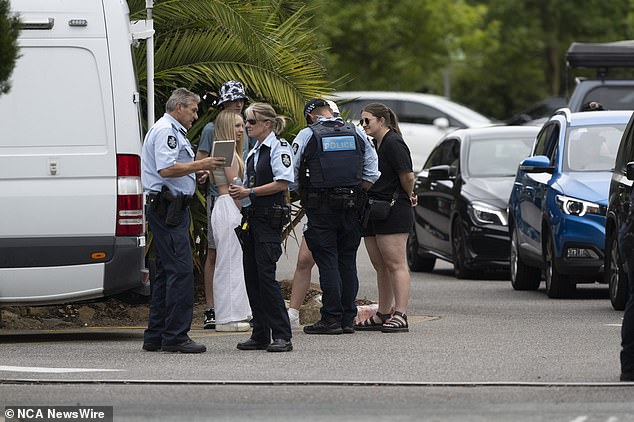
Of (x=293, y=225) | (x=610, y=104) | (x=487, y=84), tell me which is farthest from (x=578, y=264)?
(x=487, y=84)

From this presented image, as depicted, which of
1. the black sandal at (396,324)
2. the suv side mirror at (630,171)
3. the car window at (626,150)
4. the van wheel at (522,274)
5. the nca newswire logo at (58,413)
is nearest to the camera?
the nca newswire logo at (58,413)

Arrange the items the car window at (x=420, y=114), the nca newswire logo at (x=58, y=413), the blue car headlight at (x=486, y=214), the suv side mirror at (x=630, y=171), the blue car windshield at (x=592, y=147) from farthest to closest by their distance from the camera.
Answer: the car window at (x=420, y=114) < the blue car headlight at (x=486, y=214) < the blue car windshield at (x=592, y=147) < the suv side mirror at (x=630, y=171) < the nca newswire logo at (x=58, y=413)

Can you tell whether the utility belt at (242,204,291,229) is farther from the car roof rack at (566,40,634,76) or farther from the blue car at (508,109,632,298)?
the car roof rack at (566,40,634,76)

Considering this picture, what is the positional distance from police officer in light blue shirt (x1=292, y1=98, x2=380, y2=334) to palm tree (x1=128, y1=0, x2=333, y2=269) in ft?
6.32

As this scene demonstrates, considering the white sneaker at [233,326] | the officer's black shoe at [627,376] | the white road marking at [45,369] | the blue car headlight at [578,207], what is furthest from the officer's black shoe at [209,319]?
the officer's black shoe at [627,376]

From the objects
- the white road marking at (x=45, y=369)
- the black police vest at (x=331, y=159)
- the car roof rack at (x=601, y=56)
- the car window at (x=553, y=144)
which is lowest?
the white road marking at (x=45, y=369)

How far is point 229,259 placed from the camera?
42.5ft

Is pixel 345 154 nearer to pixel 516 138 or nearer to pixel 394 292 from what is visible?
pixel 394 292

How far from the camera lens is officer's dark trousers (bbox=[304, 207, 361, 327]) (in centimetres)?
1242

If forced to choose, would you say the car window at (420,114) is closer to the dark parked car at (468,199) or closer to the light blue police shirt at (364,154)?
the dark parked car at (468,199)

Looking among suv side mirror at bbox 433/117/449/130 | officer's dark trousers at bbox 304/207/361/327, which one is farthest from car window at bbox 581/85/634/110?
suv side mirror at bbox 433/117/449/130

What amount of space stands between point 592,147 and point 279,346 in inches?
220

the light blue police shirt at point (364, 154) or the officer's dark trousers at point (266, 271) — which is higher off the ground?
the light blue police shirt at point (364, 154)

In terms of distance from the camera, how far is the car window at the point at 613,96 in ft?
68.9
